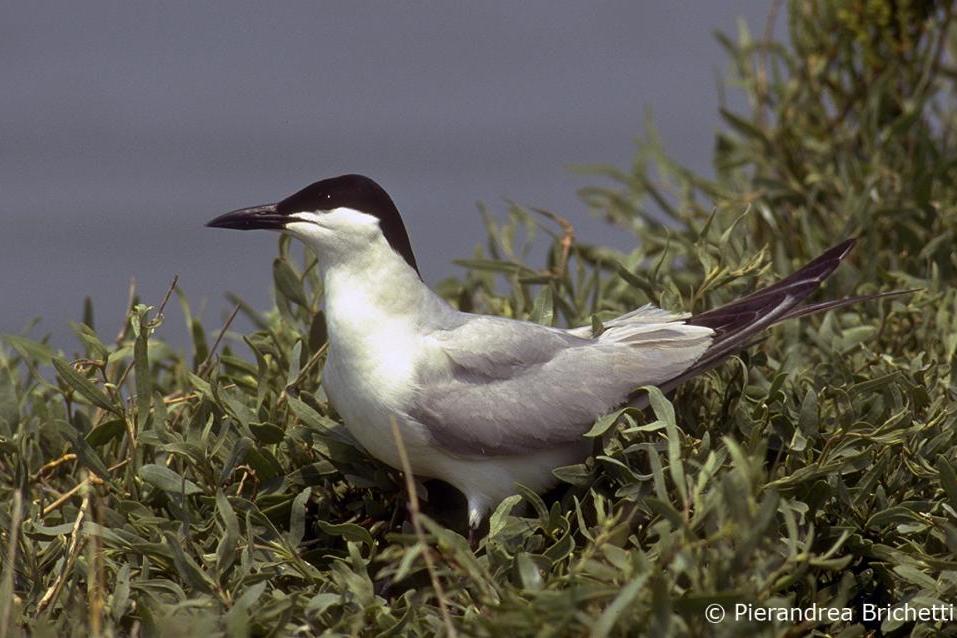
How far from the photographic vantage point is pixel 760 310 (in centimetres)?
327

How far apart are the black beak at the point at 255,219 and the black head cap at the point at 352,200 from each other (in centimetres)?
3

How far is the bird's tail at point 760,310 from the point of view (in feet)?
10.5

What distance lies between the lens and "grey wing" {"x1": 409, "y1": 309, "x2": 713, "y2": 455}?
3082 mm

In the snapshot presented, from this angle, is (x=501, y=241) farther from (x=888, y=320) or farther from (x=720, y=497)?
(x=720, y=497)

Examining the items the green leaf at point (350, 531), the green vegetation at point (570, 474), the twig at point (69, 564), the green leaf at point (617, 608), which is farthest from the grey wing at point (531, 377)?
the green leaf at point (617, 608)

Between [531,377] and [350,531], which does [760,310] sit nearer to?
[531,377]

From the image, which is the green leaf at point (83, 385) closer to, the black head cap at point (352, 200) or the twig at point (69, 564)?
the twig at point (69, 564)

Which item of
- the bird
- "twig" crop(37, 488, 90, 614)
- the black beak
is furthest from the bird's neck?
"twig" crop(37, 488, 90, 614)

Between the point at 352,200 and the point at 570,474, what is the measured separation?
→ 831mm

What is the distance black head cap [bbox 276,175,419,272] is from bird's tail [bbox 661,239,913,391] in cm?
77

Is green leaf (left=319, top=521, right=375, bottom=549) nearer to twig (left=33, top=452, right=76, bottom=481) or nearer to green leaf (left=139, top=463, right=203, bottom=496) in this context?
green leaf (left=139, top=463, right=203, bottom=496)

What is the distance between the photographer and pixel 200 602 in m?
2.55

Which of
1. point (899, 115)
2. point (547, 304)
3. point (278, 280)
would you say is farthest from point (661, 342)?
point (899, 115)

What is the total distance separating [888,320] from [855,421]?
0.74 meters
